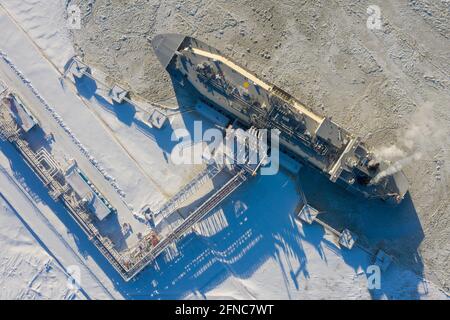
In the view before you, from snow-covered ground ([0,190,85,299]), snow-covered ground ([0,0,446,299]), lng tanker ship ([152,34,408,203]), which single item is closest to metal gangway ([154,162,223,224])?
snow-covered ground ([0,0,446,299])

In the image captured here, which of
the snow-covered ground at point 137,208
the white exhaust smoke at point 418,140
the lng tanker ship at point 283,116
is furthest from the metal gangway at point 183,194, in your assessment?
the white exhaust smoke at point 418,140

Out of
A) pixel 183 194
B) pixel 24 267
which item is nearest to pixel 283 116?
pixel 183 194

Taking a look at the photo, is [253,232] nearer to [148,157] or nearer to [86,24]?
[148,157]

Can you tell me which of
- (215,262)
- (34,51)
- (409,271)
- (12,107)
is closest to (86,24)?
(34,51)

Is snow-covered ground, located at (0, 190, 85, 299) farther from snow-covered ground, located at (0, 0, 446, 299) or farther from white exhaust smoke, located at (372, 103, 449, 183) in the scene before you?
white exhaust smoke, located at (372, 103, 449, 183)

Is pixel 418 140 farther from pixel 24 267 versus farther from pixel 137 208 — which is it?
pixel 24 267

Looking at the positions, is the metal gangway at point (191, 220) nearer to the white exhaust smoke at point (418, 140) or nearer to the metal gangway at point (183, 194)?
the metal gangway at point (183, 194)

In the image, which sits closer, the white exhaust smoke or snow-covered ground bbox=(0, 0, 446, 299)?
the white exhaust smoke
